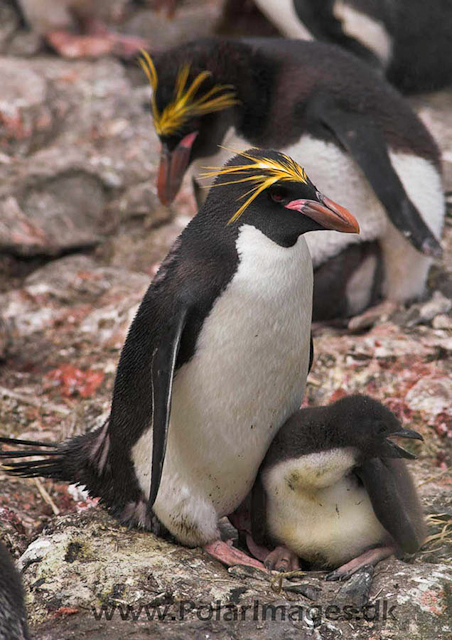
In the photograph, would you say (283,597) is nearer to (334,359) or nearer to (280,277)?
(280,277)

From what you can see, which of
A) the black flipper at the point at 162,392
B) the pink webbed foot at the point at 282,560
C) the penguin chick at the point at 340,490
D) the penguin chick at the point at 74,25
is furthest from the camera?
the penguin chick at the point at 74,25

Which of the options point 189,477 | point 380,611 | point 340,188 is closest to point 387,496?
point 380,611

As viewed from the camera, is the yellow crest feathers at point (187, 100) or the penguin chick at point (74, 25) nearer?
the yellow crest feathers at point (187, 100)

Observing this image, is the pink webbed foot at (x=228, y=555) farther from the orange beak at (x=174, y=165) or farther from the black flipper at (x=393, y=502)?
the orange beak at (x=174, y=165)

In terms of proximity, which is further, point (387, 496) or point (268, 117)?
point (268, 117)

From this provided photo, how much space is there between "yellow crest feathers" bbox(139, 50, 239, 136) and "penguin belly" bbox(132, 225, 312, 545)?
4.97 ft

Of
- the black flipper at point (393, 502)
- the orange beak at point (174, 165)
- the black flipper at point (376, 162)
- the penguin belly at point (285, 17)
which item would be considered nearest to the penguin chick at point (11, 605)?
the black flipper at point (393, 502)

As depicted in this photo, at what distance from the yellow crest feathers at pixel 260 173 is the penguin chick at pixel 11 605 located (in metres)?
1.16

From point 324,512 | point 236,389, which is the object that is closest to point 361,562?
point 324,512

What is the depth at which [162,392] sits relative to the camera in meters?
2.84

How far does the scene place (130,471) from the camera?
3.19 meters

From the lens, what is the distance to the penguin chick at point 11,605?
240 centimetres

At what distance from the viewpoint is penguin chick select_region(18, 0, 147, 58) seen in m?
7.52

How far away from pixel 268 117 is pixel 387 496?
2.02m
